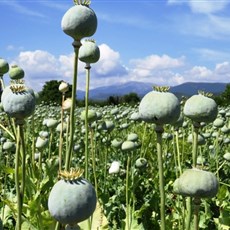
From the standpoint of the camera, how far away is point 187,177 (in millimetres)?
1548

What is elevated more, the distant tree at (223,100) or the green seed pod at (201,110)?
the green seed pod at (201,110)

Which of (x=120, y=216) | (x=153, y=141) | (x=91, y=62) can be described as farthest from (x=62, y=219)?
(x=153, y=141)

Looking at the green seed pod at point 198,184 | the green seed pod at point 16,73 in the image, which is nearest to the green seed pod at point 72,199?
the green seed pod at point 198,184

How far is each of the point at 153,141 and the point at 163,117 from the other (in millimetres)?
6508

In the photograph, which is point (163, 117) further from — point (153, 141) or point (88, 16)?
point (153, 141)

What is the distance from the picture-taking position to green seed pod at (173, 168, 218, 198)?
1.52 meters

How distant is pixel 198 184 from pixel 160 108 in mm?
260

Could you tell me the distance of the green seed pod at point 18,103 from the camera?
5.15 feet

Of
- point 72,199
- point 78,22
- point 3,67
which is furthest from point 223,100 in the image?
point 72,199

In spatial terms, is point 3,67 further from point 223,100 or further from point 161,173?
point 223,100

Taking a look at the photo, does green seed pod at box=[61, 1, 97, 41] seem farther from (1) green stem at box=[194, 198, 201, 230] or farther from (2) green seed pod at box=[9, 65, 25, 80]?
(2) green seed pod at box=[9, 65, 25, 80]

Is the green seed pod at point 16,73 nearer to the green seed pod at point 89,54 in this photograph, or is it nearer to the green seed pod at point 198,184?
the green seed pod at point 89,54

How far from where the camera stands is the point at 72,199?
1.10 meters

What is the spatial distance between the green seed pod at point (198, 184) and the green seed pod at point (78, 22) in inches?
24.1
